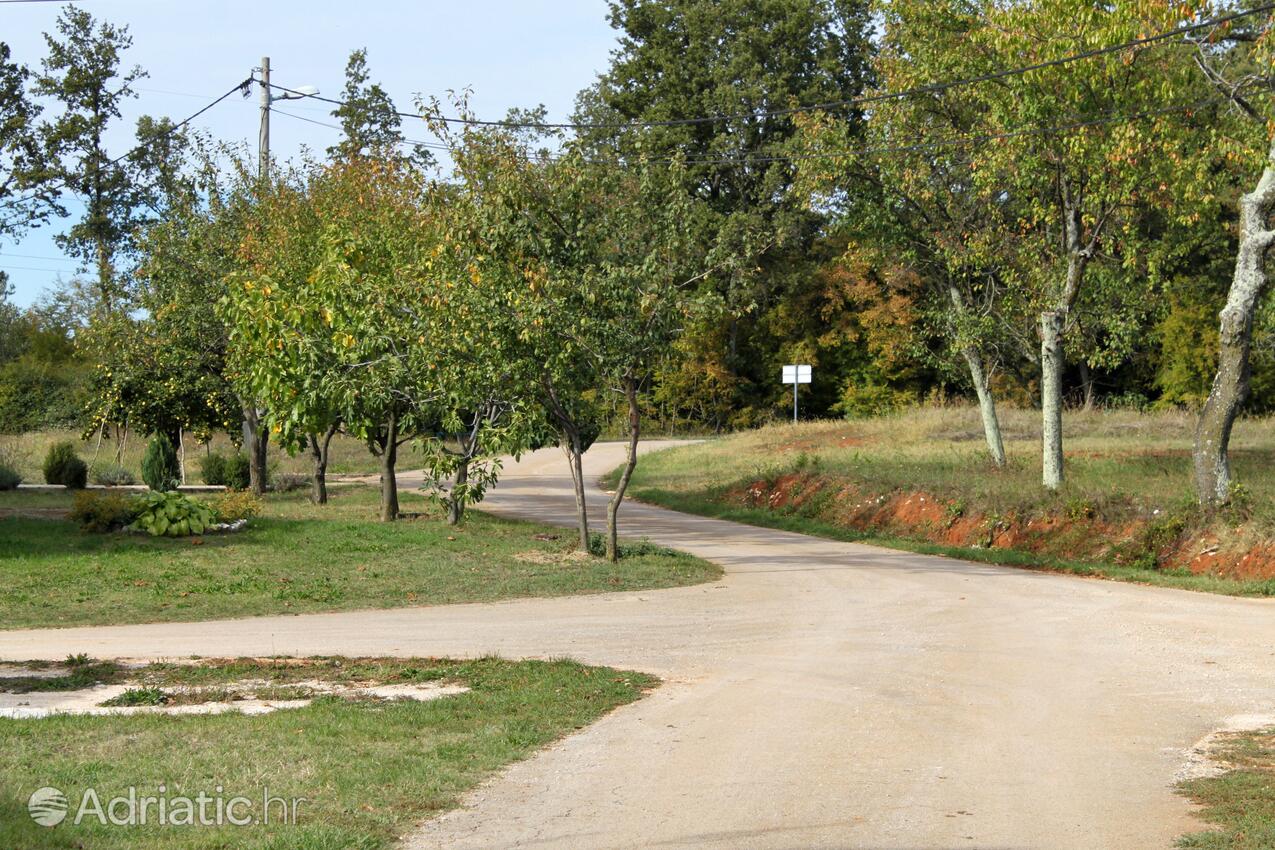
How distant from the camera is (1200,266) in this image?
47.9 m

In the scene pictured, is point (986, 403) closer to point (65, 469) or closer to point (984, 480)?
point (984, 480)

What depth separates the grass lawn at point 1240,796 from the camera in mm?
6430

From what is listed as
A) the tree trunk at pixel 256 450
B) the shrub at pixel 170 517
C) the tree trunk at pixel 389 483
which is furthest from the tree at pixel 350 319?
the tree trunk at pixel 256 450

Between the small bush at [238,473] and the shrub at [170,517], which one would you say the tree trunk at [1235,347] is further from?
the small bush at [238,473]

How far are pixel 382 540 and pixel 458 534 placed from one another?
169 centimetres

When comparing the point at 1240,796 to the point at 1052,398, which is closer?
the point at 1240,796

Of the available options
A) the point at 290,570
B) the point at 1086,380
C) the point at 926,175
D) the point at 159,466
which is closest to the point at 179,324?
the point at 159,466

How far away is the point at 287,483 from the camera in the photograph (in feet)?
106

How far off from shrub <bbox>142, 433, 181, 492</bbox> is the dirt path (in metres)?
14.8

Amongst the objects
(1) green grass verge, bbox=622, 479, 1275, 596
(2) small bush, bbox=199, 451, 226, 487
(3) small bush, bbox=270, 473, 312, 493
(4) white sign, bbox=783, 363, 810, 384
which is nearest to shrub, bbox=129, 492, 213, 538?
(3) small bush, bbox=270, 473, 312, 493

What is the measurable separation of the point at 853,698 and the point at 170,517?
45.3ft

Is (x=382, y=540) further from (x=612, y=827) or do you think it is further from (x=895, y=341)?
(x=895, y=341)
